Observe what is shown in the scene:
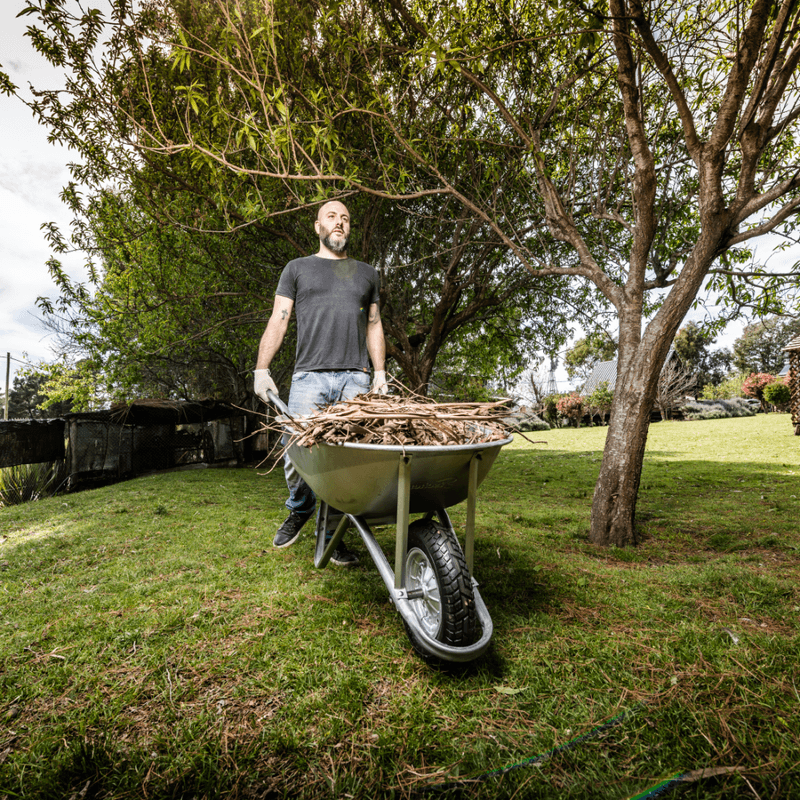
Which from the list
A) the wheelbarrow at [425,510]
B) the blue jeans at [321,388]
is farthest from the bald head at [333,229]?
the wheelbarrow at [425,510]

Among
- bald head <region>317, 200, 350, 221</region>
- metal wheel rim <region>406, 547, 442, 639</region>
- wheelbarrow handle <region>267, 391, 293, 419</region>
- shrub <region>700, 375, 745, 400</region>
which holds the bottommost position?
metal wheel rim <region>406, 547, 442, 639</region>

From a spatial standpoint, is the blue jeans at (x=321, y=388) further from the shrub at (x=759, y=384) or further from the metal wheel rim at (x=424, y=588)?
the shrub at (x=759, y=384)

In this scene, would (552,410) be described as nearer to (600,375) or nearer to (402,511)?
(600,375)

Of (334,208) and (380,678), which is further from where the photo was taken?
(334,208)

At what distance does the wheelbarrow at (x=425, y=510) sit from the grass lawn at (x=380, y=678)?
18 cm

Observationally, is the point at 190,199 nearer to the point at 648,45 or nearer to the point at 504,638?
the point at 648,45

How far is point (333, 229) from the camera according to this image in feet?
9.81

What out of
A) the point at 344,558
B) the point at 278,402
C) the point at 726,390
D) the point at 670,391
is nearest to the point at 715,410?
the point at 670,391

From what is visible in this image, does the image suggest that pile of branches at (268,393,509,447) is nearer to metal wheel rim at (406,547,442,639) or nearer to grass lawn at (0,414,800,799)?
metal wheel rim at (406,547,442,639)

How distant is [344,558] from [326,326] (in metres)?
1.47

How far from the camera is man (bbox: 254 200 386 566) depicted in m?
2.79

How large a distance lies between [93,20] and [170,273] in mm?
4060

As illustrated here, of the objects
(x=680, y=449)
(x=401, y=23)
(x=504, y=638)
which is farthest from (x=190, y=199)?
(x=680, y=449)

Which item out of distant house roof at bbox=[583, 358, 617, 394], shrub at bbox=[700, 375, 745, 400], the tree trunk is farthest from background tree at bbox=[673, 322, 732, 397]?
the tree trunk
